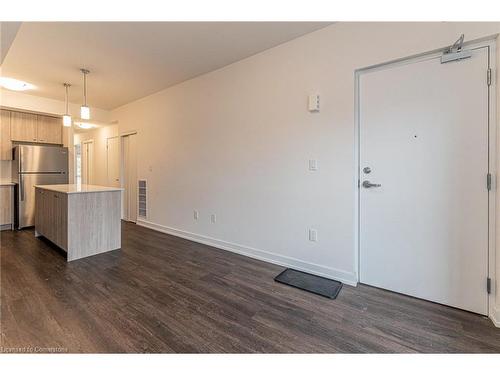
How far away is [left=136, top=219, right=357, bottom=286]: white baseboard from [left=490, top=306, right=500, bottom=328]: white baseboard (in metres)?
0.96

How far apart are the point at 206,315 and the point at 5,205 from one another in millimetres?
5087

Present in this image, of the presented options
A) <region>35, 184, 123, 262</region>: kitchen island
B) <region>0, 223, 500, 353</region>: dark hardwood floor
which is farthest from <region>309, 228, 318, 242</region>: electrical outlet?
<region>35, 184, 123, 262</region>: kitchen island

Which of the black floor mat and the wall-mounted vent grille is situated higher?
the wall-mounted vent grille

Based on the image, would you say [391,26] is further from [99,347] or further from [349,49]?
[99,347]

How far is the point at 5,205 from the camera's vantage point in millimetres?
4469

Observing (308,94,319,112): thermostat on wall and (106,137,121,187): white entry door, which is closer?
(308,94,319,112): thermostat on wall

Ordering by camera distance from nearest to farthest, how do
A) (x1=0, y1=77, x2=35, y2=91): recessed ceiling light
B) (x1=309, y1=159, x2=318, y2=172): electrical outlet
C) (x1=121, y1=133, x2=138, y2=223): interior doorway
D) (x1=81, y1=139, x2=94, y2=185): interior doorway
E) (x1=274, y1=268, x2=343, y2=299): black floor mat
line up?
(x1=274, y1=268, x2=343, y2=299): black floor mat → (x1=309, y1=159, x2=318, y2=172): electrical outlet → (x1=0, y1=77, x2=35, y2=91): recessed ceiling light → (x1=121, y1=133, x2=138, y2=223): interior doorway → (x1=81, y1=139, x2=94, y2=185): interior doorway

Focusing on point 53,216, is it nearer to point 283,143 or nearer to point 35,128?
point 35,128

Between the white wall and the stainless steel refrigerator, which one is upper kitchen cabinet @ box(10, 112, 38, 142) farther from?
the white wall

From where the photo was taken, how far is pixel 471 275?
187 cm

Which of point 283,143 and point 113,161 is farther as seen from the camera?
point 113,161

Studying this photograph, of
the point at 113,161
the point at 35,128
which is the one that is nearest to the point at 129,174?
the point at 113,161

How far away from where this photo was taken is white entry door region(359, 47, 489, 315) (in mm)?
1827
